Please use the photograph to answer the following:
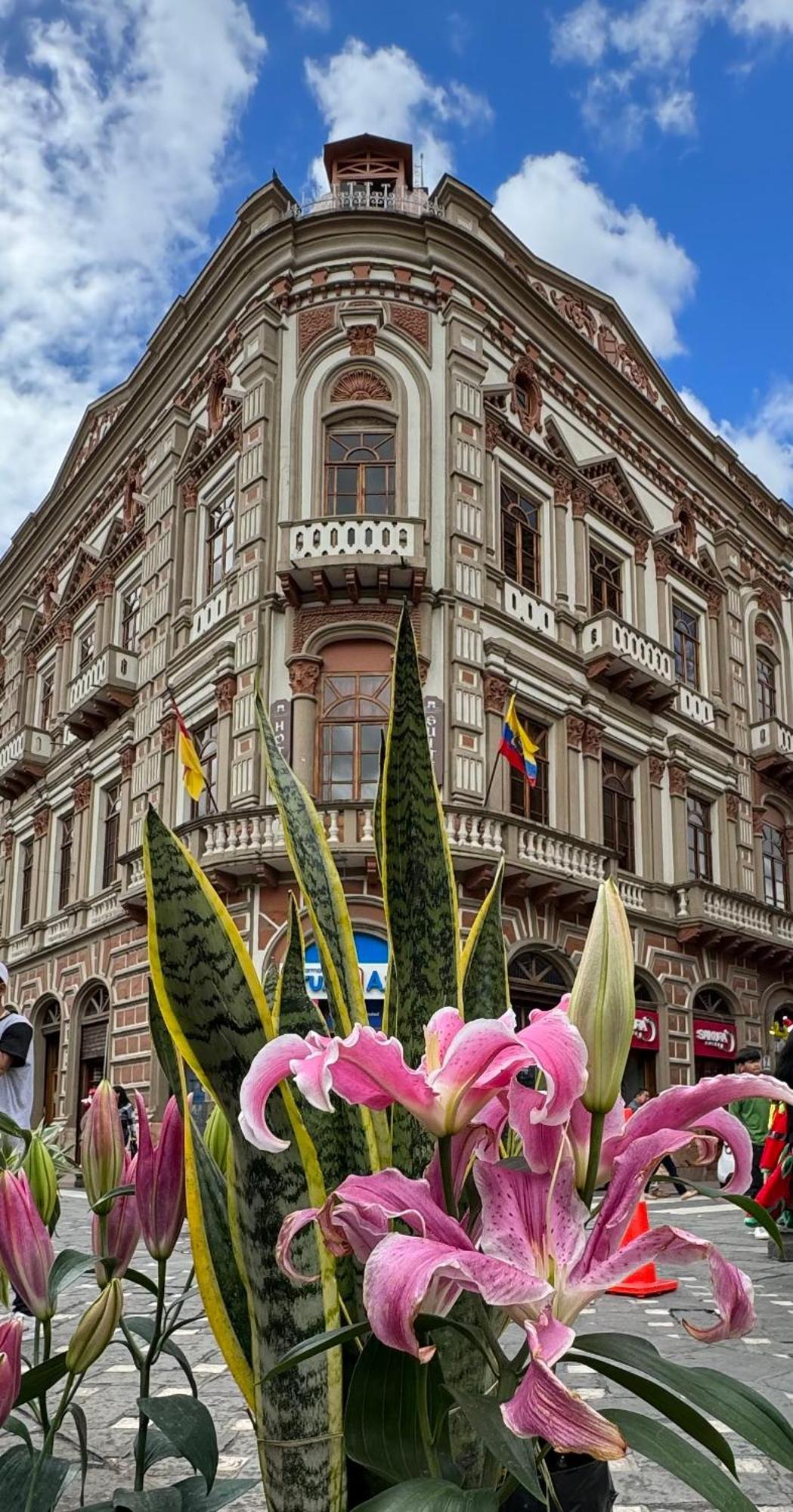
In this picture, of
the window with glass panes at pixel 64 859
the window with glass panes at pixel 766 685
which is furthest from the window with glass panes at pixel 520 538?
the window with glass panes at pixel 64 859

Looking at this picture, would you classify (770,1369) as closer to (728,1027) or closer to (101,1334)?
(101,1334)

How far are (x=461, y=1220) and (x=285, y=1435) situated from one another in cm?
32

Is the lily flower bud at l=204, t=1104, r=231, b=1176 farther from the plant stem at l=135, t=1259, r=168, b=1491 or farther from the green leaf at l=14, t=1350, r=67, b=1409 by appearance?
the green leaf at l=14, t=1350, r=67, b=1409

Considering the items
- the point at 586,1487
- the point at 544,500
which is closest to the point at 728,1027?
the point at 544,500

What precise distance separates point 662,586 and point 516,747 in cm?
716

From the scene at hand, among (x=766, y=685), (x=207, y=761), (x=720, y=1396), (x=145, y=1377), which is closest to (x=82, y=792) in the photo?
(x=207, y=761)

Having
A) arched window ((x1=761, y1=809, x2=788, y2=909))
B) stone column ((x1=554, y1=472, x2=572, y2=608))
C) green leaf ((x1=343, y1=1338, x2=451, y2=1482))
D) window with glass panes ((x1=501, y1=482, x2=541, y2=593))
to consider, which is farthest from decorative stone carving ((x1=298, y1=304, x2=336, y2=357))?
green leaf ((x1=343, y1=1338, x2=451, y2=1482))

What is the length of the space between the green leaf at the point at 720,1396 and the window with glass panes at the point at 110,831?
18245mm

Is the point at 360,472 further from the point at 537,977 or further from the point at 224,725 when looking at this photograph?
the point at 537,977

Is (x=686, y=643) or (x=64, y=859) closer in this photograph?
(x=686, y=643)

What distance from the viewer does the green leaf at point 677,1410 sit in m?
0.88

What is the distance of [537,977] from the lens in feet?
50.1

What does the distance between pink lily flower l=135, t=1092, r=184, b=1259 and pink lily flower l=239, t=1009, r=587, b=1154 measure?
0.48 m

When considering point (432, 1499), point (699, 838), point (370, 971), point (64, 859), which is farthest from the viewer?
point (64, 859)
